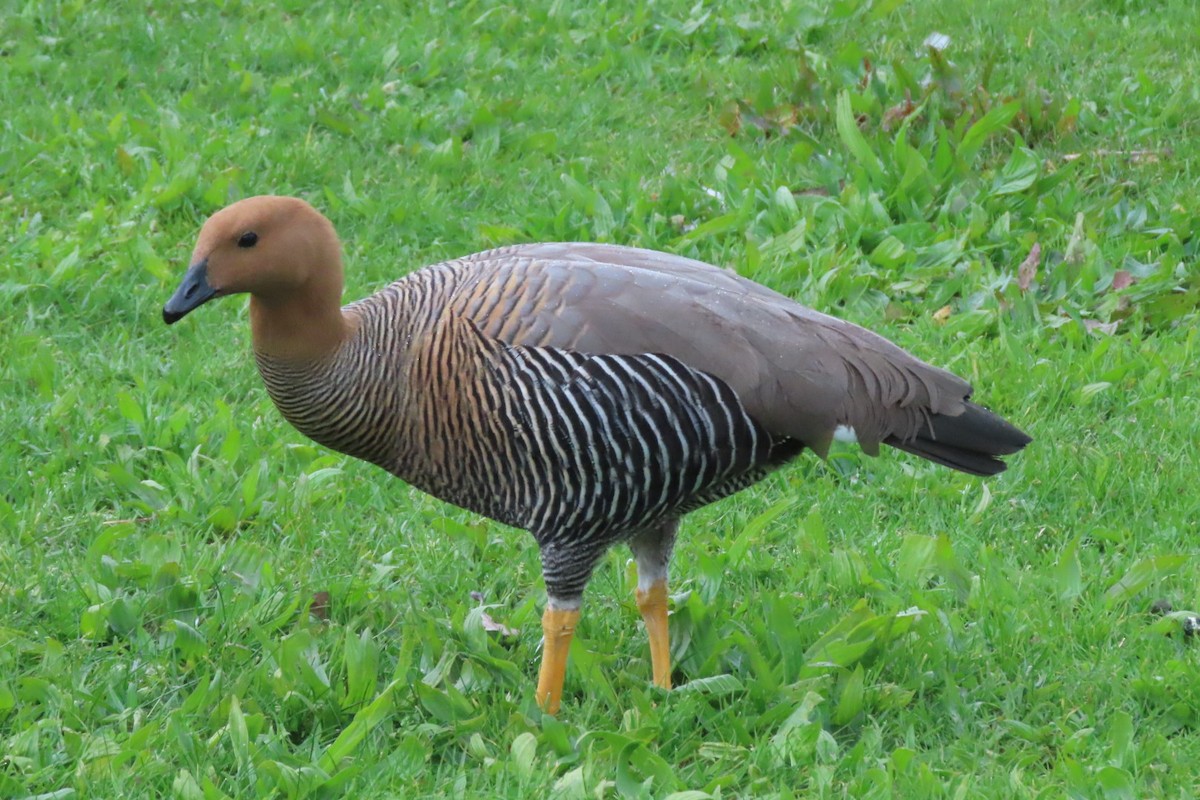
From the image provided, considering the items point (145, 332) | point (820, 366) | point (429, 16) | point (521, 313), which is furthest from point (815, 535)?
point (429, 16)

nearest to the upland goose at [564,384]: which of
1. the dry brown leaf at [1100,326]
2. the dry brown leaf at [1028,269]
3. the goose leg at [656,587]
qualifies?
the goose leg at [656,587]

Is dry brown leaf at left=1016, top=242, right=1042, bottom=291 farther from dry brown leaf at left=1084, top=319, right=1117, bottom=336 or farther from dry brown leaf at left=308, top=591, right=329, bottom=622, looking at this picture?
dry brown leaf at left=308, top=591, right=329, bottom=622

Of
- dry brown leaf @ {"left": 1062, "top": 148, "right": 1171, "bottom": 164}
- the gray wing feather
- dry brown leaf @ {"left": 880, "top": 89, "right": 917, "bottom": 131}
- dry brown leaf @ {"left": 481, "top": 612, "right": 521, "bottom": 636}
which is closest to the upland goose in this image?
the gray wing feather

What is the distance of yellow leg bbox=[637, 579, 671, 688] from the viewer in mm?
4777

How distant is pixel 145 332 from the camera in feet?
22.4

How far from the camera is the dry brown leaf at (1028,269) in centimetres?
687

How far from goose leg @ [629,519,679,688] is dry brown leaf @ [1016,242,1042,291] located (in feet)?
9.19

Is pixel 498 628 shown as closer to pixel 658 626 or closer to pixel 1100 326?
pixel 658 626

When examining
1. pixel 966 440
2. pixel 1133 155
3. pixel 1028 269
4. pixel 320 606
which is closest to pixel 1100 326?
pixel 1028 269

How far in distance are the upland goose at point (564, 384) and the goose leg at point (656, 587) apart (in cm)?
22

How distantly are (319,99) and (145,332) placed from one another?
2.55 meters

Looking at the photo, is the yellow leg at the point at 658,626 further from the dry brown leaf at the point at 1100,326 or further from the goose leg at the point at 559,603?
the dry brown leaf at the point at 1100,326

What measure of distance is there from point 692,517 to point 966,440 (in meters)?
1.47

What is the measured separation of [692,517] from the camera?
226 inches
